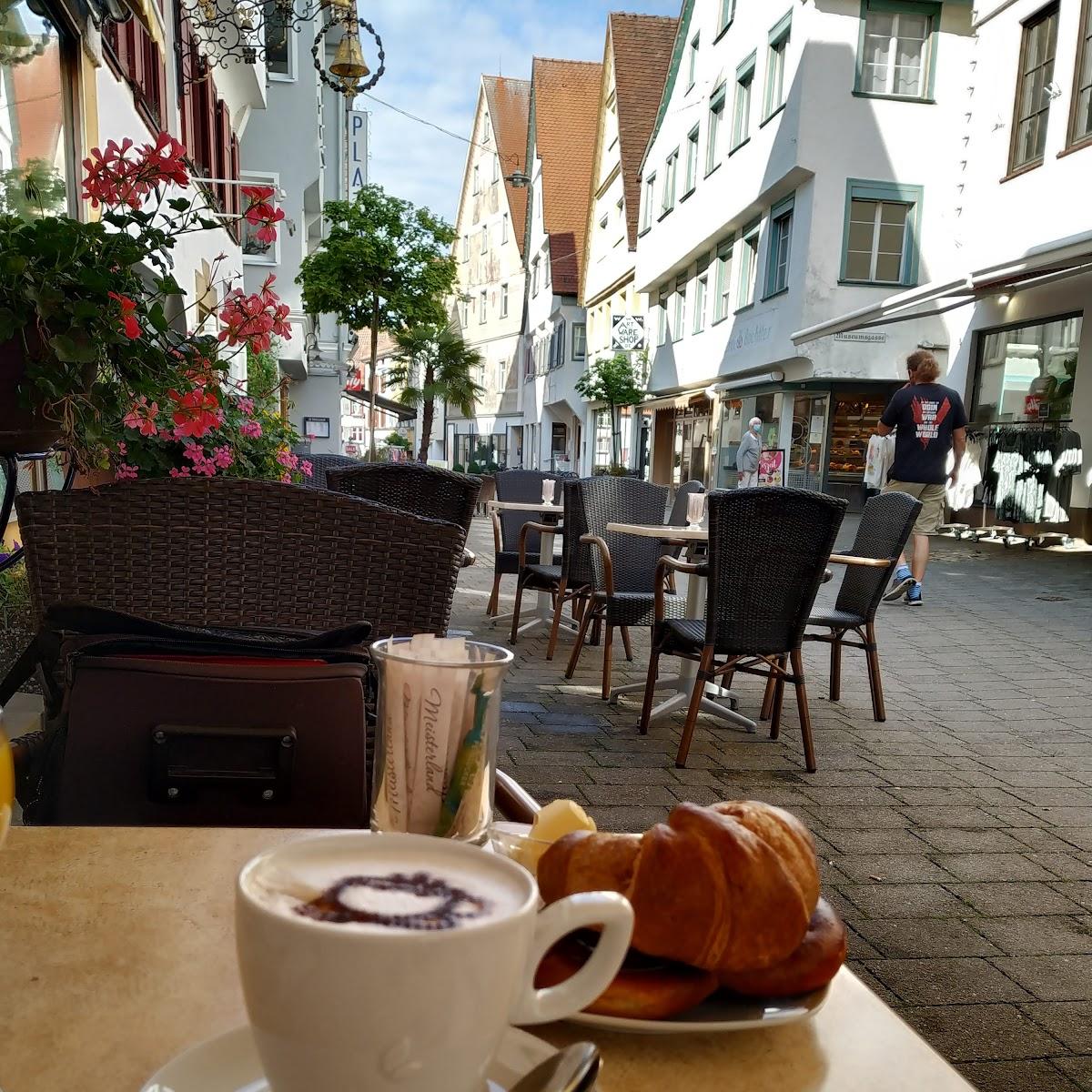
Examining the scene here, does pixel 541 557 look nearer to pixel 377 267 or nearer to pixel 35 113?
pixel 35 113

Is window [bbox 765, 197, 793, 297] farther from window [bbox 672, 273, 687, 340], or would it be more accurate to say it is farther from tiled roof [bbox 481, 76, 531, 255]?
tiled roof [bbox 481, 76, 531, 255]

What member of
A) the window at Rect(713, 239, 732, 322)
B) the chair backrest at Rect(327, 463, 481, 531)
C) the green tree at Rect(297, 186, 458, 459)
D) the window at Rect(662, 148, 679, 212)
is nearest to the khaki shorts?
the chair backrest at Rect(327, 463, 481, 531)

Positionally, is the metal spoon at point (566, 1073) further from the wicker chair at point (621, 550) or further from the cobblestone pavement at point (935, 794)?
the wicker chair at point (621, 550)

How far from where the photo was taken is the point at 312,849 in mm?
516

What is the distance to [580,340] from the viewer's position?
31938 millimetres

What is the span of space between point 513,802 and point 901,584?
7366mm

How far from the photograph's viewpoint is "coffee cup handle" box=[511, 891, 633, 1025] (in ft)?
1.62

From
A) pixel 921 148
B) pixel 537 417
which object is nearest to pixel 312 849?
pixel 921 148

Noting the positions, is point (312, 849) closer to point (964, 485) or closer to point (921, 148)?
point (964, 485)

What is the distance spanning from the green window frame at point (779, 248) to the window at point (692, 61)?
6.10 m

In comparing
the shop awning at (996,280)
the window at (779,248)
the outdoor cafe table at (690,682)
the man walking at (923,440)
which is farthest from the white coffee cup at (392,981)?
the window at (779,248)

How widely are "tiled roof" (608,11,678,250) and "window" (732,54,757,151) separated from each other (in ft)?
23.9

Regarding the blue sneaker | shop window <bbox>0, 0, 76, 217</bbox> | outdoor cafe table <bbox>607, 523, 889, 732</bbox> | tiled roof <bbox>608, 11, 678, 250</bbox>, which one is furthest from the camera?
tiled roof <bbox>608, 11, 678, 250</bbox>

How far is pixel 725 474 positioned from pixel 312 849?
19751mm
